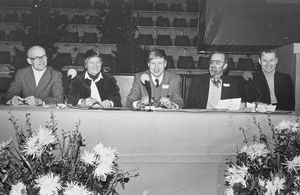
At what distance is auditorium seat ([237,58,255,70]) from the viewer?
22.1 ft

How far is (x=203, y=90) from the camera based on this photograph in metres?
4.18

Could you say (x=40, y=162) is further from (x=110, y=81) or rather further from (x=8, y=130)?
(x=110, y=81)

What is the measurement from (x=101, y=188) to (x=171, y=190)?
81cm

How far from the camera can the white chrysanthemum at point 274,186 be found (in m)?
1.86

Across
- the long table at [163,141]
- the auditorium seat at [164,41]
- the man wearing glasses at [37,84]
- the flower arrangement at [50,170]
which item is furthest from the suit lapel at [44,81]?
the auditorium seat at [164,41]

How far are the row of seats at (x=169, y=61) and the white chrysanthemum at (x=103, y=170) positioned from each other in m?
4.98

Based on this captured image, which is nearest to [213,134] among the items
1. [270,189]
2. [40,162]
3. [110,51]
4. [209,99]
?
[270,189]

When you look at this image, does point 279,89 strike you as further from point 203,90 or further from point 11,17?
point 11,17

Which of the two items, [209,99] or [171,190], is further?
[209,99]

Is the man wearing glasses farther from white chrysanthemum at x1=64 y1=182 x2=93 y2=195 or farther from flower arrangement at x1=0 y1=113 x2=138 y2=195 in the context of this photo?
white chrysanthemum at x1=64 y1=182 x2=93 y2=195

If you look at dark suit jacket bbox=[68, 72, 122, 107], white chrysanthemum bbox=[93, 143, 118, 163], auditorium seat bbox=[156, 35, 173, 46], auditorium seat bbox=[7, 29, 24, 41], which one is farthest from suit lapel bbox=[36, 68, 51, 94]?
auditorium seat bbox=[156, 35, 173, 46]

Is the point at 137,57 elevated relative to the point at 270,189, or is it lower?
elevated

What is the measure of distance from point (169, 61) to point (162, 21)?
0.79m

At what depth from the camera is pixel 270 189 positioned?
6.09ft
